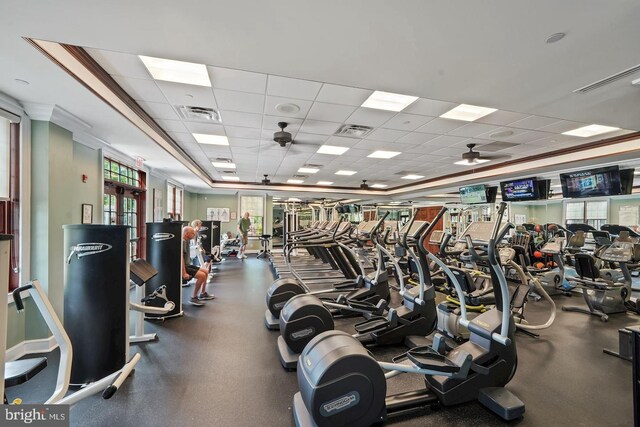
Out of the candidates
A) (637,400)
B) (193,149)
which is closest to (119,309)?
(637,400)

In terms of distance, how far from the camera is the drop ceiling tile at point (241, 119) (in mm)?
4281

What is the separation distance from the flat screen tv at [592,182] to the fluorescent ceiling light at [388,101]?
A: 518 cm

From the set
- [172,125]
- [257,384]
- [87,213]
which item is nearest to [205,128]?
[172,125]

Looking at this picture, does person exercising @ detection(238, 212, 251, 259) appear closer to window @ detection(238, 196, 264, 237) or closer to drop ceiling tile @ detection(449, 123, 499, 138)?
window @ detection(238, 196, 264, 237)

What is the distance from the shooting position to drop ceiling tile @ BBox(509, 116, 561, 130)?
4.28 m

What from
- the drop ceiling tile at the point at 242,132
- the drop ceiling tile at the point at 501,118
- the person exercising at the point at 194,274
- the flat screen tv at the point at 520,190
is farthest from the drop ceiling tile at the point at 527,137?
the person exercising at the point at 194,274

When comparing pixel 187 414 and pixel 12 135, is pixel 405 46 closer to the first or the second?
pixel 187 414

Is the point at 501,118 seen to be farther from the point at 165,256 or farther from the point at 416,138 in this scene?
the point at 165,256

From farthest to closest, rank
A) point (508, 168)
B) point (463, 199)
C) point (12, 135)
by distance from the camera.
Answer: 1. point (463, 199)
2. point (508, 168)
3. point (12, 135)

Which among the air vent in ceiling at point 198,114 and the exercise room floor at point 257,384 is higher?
the air vent in ceiling at point 198,114

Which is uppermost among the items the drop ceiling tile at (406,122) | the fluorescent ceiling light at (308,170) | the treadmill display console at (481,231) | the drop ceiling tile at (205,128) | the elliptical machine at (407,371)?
the drop ceiling tile at (205,128)

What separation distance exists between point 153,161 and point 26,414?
5.51 m

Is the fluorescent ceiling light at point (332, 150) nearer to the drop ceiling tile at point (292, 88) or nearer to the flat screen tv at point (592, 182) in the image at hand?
the drop ceiling tile at point (292, 88)

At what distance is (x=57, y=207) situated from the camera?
3361 mm
